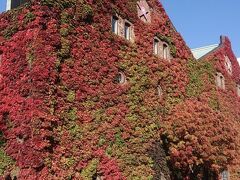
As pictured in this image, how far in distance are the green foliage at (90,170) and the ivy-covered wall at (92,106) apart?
0.17ft

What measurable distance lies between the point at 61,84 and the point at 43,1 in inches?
177

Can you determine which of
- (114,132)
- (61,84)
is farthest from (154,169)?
(61,84)

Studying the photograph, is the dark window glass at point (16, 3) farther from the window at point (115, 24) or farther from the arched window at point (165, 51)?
the arched window at point (165, 51)

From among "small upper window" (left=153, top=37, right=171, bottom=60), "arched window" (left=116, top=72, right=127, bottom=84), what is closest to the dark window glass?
"arched window" (left=116, top=72, right=127, bottom=84)

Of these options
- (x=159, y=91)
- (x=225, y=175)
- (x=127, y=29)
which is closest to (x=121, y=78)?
(x=127, y=29)

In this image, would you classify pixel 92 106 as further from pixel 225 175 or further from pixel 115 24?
pixel 225 175

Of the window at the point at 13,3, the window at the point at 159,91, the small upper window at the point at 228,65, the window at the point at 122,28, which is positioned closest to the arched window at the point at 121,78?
the window at the point at 122,28

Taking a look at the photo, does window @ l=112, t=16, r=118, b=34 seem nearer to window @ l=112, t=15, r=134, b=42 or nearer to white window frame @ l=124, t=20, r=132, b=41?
window @ l=112, t=15, r=134, b=42

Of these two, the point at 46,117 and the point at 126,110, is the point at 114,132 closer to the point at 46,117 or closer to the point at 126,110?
the point at 126,110

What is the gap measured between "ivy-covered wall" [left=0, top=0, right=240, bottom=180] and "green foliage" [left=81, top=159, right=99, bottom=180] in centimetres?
5

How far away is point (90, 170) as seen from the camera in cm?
1936

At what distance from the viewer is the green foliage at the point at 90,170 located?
1914 cm

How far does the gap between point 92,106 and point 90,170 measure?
339 centimetres

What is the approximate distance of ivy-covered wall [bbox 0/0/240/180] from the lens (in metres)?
18.3
